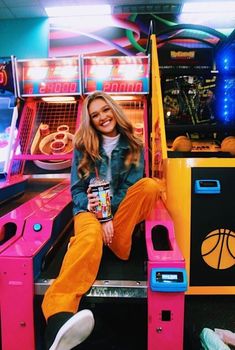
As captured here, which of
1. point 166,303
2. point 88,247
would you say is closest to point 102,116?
point 88,247

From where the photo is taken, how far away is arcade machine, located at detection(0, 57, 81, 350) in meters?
1.22

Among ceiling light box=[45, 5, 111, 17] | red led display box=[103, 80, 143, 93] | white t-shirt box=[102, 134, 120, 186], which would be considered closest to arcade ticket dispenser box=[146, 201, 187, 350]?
white t-shirt box=[102, 134, 120, 186]

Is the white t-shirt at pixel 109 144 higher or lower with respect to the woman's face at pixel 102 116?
lower

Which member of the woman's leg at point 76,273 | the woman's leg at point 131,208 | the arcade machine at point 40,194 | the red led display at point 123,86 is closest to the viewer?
the woman's leg at point 76,273

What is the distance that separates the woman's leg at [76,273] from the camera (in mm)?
1117

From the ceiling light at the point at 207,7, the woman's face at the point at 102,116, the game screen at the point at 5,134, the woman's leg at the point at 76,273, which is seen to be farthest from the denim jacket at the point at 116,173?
the ceiling light at the point at 207,7

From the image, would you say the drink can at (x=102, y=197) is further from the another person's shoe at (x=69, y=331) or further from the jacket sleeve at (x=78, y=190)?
the another person's shoe at (x=69, y=331)

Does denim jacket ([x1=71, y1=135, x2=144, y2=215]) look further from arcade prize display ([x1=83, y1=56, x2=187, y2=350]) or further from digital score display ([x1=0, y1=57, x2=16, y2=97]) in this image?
digital score display ([x1=0, y1=57, x2=16, y2=97])

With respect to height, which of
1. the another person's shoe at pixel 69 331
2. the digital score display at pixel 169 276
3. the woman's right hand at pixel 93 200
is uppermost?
the woman's right hand at pixel 93 200

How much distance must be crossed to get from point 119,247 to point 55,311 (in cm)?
48

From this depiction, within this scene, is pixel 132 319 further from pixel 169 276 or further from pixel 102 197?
pixel 102 197

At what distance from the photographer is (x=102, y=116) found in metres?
1.62

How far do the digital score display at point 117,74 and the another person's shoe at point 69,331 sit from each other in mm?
2515

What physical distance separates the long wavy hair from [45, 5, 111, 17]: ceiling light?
3.71 metres
